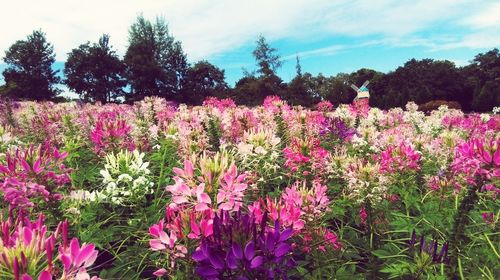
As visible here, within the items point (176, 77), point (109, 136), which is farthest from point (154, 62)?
point (109, 136)

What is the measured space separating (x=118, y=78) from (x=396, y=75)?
31750 millimetres

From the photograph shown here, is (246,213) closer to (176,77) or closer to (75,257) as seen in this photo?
(75,257)

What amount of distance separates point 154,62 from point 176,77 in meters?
3.68

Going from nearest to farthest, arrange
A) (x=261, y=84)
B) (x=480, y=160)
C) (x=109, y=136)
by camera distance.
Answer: (x=480, y=160)
(x=109, y=136)
(x=261, y=84)

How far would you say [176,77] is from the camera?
4662cm

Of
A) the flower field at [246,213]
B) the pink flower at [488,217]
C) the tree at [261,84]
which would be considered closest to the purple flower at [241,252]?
the flower field at [246,213]

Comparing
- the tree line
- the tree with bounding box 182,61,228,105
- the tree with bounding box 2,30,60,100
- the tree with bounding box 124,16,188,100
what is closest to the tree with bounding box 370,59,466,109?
the tree line

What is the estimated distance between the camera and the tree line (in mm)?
41000

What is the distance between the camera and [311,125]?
5746 millimetres

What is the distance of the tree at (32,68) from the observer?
4081 cm

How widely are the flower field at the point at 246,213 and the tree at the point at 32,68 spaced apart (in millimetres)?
41370

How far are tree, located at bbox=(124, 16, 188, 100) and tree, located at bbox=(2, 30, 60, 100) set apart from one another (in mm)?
8541

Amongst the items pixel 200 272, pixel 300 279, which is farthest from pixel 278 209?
pixel 300 279

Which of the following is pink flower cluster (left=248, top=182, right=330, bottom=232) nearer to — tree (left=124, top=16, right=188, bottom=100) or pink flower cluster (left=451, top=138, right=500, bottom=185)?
pink flower cluster (left=451, top=138, right=500, bottom=185)
